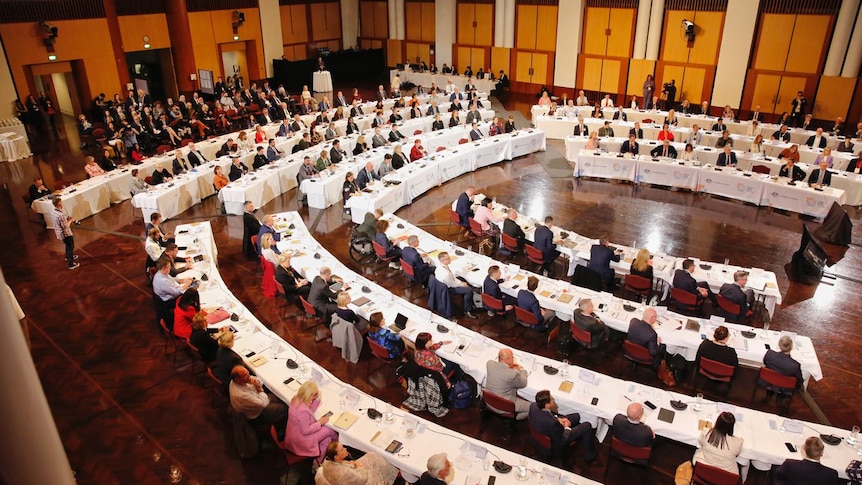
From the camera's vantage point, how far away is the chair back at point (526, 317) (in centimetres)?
928

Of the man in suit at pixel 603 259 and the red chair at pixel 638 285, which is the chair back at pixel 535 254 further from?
the red chair at pixel 638 285

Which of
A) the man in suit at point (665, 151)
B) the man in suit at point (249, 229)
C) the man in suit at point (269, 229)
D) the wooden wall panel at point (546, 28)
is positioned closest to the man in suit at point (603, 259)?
the man in suit at point (269, 229)

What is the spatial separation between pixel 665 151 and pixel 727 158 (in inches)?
62.1

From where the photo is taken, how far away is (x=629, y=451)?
6.70 meters

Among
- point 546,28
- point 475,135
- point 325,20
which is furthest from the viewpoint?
point 325,20

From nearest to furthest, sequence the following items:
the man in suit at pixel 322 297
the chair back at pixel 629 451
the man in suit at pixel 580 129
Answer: the chair back at pixel 629 451 → the man in suit at pixel 322 297 → the man in suit at pixel 580 129

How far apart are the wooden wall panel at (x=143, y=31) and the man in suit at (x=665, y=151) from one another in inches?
808

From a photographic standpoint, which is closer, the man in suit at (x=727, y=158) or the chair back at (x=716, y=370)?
the chair back at (x=716, y=370)

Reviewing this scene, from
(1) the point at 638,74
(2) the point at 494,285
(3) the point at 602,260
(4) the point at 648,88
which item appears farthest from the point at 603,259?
(1) the point at 638,74

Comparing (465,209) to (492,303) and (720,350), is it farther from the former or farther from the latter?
(720,350)

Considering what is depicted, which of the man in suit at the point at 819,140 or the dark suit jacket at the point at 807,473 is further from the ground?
the man in suit at the point at 819,140

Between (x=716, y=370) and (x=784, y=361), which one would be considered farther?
(x=716, y=370)

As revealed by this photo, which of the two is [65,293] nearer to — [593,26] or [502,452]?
[502,452]

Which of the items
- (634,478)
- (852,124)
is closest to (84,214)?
(634,478)
